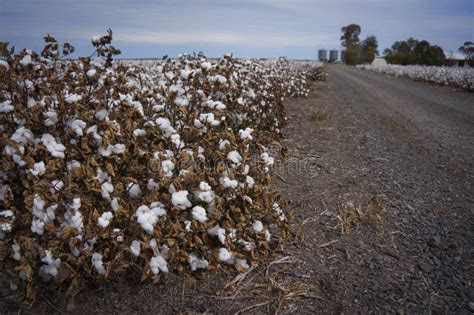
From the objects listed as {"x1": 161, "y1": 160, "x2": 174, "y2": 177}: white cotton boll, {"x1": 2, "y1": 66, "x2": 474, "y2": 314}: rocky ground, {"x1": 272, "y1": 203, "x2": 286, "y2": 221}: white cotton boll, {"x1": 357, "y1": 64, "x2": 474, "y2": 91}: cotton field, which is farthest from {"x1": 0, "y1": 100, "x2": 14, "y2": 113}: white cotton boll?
{"x1": 357, "y1": 64, "x2": 474, "y2": 91}: cotton field

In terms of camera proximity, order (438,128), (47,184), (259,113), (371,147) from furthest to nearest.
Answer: (438,128) → (259,113) → (371,147) → (47,184)

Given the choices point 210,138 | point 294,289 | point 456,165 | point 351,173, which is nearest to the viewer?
point 294,289

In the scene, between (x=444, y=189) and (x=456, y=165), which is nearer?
(x=444, y=189)

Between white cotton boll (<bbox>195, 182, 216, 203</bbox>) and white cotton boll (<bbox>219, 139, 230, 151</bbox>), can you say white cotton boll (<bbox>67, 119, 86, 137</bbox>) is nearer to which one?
white cotton boll (<bbox>195, 182, 216, 203</bbox>)

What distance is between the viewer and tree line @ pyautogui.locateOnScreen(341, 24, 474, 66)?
47.2 meters

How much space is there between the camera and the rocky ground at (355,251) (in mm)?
2555

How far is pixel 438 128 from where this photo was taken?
7.91 meters

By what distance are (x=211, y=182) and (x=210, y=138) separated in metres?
0.40

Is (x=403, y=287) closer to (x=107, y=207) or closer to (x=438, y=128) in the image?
(x=107, y=207)

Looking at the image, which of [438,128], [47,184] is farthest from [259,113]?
[47,184]

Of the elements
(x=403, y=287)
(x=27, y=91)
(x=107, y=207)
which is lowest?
(x=403, y=287)

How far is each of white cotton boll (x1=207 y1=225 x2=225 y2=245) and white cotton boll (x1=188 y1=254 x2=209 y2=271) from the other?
0.63ft

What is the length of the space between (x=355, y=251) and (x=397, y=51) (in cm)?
9055

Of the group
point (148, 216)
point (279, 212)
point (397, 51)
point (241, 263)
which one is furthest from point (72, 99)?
point (397, 51)
